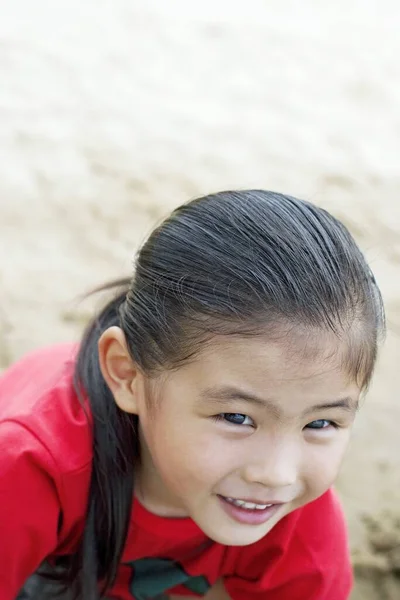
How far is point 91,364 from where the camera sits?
1.28 meters

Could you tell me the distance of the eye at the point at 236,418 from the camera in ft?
3.42

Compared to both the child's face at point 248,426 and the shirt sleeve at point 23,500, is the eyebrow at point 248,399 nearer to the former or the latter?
the child's face at point 248,426

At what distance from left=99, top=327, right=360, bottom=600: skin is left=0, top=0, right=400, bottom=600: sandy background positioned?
0.63m

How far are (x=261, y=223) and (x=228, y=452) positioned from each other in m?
0.27

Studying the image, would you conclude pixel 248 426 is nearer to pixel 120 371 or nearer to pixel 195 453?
pixel 195 453

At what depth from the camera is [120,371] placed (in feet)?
3.85

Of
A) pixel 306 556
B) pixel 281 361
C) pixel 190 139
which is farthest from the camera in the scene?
pixel 190 139

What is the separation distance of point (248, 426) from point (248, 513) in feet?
0.50

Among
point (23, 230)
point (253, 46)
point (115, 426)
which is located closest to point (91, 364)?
point (115, 426)

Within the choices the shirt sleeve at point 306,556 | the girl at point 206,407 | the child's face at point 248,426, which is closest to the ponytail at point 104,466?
the girl at point 206,407

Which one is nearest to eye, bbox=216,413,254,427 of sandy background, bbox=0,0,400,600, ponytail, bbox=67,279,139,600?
ponytail, bbox=67,279,139,600

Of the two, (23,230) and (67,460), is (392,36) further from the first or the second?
(67,460)

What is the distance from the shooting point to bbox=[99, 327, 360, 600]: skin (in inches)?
39.5

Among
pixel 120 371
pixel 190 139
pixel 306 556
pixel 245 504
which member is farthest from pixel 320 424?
pixel 190 139
